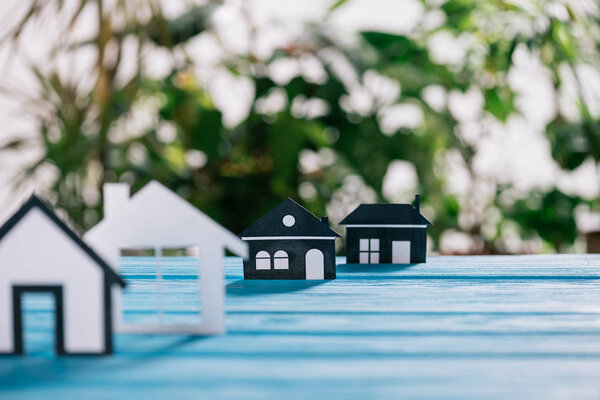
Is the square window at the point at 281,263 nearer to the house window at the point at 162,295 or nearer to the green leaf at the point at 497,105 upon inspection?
the house window at the point at 162,295

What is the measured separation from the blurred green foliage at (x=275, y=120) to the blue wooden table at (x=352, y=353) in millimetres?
1867

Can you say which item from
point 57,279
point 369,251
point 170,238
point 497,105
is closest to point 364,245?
point 369,251

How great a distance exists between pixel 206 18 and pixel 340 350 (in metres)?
2.62

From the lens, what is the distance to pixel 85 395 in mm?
441

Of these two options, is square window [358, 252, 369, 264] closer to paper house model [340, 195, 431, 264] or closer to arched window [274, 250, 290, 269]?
paper house model [340, 195, 431, 264]

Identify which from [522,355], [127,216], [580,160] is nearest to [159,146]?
[580,160]

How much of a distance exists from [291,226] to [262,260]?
86 mm

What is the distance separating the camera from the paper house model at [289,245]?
0.96m

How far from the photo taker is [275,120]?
284 centimetres

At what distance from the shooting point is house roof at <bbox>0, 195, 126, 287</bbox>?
53 cm

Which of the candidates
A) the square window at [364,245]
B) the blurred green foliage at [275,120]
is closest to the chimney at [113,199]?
the square window at [364,245]

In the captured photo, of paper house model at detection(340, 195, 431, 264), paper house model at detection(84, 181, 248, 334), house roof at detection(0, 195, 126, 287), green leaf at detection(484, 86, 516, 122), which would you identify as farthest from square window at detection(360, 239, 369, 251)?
green leaf at detection(484, 86, 516, 122)

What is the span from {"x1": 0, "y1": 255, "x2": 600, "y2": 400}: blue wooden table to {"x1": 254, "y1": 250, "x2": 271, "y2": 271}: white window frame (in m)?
0.11

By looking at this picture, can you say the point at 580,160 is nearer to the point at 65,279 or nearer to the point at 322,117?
the point at 322,117
